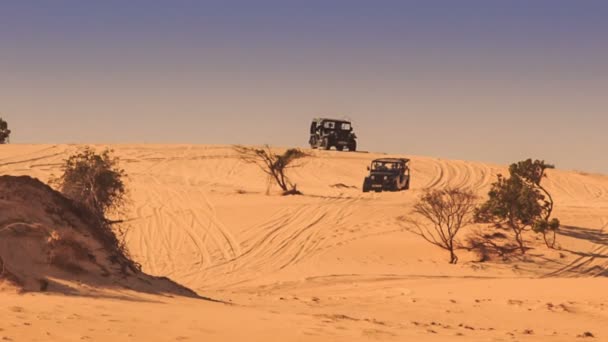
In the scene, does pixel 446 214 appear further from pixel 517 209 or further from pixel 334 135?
pixel 334 135

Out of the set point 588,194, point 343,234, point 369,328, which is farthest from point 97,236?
point 588,194

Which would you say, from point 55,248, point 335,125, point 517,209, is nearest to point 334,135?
point 335,125

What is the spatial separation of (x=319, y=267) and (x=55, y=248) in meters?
13.2

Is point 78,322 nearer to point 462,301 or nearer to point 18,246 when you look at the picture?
point 18,246

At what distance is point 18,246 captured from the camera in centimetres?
1133

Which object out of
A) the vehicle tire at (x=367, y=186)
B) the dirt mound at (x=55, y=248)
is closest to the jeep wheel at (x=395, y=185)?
the vehicle tire at (x=367, y=186)

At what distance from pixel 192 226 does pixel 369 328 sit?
19.5 m

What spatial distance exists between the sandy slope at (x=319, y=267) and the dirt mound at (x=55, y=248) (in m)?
0.63

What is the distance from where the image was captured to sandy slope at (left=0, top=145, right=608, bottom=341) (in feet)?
33.3

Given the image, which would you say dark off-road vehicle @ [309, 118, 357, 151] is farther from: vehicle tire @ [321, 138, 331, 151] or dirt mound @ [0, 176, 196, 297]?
dirt mound @ [0, 176, 196, 297]

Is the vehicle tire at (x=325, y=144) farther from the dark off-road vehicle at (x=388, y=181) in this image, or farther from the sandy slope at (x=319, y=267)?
the dark off-road vehicle at (x=388, y=181)

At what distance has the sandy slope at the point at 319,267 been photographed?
10.2 m

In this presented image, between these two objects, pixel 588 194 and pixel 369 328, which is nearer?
pixel 369 328

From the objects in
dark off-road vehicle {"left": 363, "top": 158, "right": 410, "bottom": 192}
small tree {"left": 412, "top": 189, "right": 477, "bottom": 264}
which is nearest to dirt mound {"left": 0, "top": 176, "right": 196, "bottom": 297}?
small tree {"left": 412, "top": 189, "right": 477, "bottom": 264}
